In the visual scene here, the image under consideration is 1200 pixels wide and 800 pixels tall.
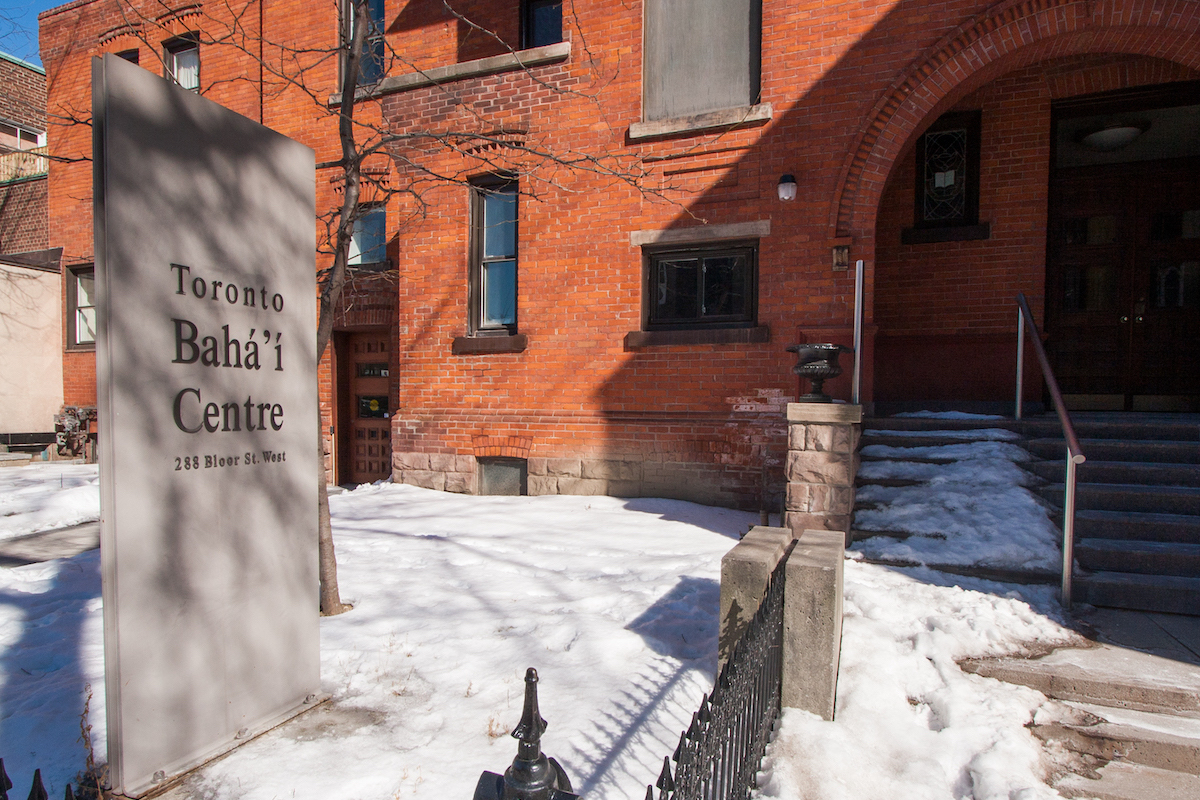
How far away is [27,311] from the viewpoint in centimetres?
1296

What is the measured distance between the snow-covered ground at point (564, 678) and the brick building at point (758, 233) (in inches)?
103

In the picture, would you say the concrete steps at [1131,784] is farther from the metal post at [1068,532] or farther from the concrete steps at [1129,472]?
the concrete steps at [1129,472]

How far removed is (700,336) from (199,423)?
5.55m

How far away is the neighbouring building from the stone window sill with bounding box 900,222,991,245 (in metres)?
15.2

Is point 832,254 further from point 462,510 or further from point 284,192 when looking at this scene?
point 284,192

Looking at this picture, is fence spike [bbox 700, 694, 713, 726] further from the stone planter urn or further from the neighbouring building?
the neighbouring building

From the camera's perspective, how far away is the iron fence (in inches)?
62.1

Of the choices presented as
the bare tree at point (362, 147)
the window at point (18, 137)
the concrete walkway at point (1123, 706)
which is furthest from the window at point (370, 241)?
the window at point (18, 137)

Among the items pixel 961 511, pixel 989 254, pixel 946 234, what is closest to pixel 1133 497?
pixel 961 511

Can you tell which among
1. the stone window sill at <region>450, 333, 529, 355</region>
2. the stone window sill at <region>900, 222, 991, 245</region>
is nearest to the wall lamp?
the stone window sill at <region>900, 222, 991, 245</region>

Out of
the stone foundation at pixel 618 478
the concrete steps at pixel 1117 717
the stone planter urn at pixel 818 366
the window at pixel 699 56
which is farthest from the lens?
the window at pixel 699 56

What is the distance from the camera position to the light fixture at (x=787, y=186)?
686cm

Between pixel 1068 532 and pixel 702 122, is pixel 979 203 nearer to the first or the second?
pixel 702 122

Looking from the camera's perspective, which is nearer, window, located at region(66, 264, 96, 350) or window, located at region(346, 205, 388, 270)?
window, located at region(346, 205, 388, 270)
